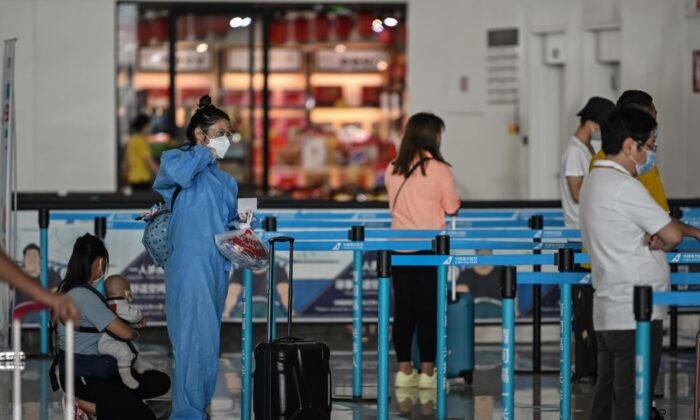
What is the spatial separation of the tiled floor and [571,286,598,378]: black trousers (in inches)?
6.6

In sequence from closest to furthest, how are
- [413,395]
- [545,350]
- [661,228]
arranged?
[661,228]
[413,395]
[545,350]

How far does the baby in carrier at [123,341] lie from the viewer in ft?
26.3

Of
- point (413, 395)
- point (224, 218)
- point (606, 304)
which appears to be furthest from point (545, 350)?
point (606, 304)

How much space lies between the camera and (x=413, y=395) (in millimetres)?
9734

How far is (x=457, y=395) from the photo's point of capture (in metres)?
9.86

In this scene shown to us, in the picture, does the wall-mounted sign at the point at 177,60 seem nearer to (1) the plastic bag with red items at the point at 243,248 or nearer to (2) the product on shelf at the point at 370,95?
(2) the product on shelf at the point at 370,95

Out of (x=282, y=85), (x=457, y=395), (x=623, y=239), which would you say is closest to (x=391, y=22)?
(x=282, y=85)

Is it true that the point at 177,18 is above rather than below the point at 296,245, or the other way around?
above

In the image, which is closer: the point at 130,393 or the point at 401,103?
the point at 130,393

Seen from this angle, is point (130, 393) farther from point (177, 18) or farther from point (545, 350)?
point (177, 18)

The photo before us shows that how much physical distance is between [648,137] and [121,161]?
11.7 meters

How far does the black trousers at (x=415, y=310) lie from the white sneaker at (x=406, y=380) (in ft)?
0.34

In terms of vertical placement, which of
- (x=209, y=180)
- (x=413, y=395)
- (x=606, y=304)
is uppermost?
(x=209, y=180)

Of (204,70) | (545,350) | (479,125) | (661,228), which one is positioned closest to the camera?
(661,228)
